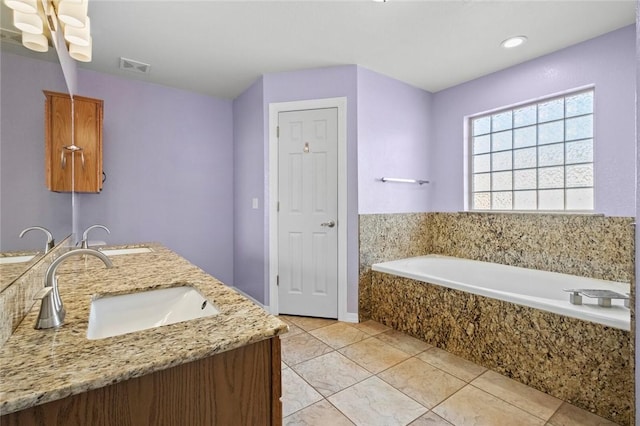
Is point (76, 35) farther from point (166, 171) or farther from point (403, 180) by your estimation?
point (403, 180)

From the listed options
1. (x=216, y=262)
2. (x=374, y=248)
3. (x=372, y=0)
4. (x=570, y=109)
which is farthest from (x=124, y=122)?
(x=570, y=109)

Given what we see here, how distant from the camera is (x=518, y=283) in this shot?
2605 millimetres

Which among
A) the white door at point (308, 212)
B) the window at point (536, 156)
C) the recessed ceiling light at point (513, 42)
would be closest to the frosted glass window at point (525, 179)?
the window at point (536, 156)

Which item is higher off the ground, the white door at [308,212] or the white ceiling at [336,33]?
the white ceiling at [336,33]

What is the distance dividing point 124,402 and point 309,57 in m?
2.75

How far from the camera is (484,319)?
6.50 ft

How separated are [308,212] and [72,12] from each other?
6.89 ft

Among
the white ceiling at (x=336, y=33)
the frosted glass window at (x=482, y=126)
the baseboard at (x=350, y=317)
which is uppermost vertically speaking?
the white ceiling at (x=336, y=33)

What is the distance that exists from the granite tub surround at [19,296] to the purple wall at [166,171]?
7.03 feet

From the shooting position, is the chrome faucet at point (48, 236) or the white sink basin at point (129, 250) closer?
the chrome faucet at point (48, 236)

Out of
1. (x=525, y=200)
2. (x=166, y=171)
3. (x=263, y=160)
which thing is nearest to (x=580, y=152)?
(x=525, y=200)

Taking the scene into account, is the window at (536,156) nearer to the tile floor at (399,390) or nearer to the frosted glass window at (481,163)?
the frosted glass window at (481,163)

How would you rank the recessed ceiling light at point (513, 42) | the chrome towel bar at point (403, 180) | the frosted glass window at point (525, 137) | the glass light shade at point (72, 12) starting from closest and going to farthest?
1. the glass light shade at point (72, 12)
2. the recessed ceiling light at point (513, 42)
3. the frosted glass window at point (525, 137)
4. the chrome towel bar at point (403, 180)

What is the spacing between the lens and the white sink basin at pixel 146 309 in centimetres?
101
